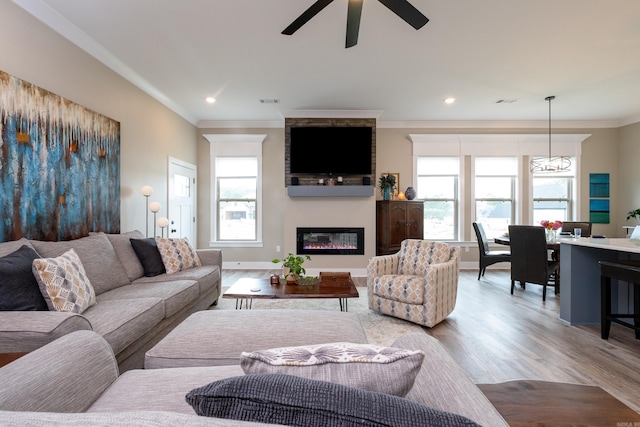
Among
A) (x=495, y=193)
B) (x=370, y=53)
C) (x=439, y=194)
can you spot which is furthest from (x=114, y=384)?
(x=495, y=193)

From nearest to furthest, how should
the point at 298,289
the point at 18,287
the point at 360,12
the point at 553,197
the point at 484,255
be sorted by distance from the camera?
the point at 18,287 < the point at 360,12 < the point at 298,289 < the point at 484,255 < the point at 553,197

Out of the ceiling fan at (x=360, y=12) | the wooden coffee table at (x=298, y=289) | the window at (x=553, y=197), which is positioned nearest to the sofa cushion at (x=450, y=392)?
the wooden coffee table at (x=298, y=289)

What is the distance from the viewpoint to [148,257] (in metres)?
3.09

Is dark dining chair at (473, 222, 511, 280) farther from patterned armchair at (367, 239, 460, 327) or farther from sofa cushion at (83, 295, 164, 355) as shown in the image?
sofa cushion at (83, 295, 164, 355)

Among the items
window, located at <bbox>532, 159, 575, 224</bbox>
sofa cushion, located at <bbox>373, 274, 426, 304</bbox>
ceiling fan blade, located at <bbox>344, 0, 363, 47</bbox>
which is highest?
ceiling fan blade, located at <bbox>344, 0, 363, 47</bbox>

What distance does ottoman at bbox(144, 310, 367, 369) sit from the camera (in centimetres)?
145

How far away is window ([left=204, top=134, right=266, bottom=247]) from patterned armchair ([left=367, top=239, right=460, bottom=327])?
314 centimetres

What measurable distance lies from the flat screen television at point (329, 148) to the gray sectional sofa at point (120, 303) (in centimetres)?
254

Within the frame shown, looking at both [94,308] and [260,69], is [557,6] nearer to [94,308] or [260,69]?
[260,69]

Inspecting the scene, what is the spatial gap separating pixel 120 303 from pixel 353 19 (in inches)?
105

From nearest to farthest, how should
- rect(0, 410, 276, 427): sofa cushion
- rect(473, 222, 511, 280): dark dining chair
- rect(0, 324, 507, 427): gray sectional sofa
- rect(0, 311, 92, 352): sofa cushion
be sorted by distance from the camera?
rect(0, 410, 276, 427): sofa cushion < rect(0, 324, 507, 427): gray sectional sofa < rect(0, 311, 92, 352): sofa cushion < rect(473, 222, 511, 280): dark dining chair

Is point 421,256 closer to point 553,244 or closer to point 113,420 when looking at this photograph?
point 553,244

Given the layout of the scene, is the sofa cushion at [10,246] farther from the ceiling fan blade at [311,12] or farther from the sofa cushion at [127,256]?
the ceiling fan blade at [311,12]

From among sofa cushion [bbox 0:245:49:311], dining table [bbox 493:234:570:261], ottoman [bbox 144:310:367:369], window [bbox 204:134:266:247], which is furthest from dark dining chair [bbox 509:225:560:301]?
sofa cushion [bbox 0:245:49:311]
